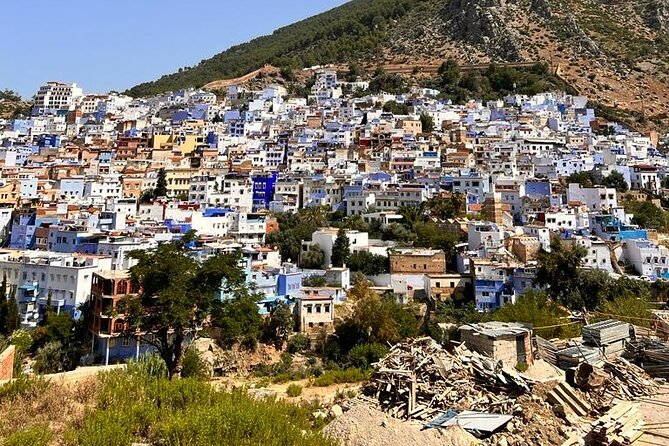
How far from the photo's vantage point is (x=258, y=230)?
31.5 meters

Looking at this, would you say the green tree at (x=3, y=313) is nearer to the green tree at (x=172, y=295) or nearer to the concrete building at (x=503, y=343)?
the green tree at (x=172, y=295)

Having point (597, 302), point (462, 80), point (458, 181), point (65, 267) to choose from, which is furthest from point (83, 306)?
point (462, 80)

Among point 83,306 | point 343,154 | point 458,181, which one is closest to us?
point 83,306

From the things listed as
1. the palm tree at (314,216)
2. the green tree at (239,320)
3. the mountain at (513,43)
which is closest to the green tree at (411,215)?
the palm tree at (314,216)

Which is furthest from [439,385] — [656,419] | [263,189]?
[263,189]

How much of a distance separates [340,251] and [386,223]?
6117 millimetres

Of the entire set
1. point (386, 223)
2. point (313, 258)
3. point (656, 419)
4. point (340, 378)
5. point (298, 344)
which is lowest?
point (298, 344)

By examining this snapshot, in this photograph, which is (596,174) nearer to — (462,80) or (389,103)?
(389,103)

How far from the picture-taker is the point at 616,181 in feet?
133

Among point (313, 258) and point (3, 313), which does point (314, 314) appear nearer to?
point (313, 258)

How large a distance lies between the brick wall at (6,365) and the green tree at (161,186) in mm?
29703

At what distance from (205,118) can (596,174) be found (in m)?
41.3

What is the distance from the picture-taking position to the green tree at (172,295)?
15.4 metres

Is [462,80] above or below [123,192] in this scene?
above
